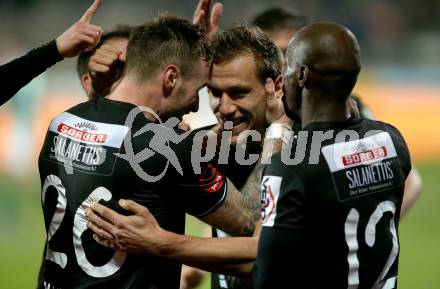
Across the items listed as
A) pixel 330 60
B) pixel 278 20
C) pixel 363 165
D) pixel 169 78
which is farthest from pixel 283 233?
pixel 278 20

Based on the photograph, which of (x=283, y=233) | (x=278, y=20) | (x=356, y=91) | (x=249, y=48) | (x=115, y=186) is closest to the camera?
(x=283, y=233)

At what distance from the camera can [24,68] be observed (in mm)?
4414

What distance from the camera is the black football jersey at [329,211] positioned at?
357 cm

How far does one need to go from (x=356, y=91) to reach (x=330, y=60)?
47.3 feet

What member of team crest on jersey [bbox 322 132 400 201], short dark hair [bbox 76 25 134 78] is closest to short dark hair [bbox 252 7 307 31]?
short dark hair [bbox 76 25 134 78]

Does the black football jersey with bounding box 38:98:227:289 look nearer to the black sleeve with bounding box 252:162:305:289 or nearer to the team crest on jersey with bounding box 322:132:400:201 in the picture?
the black sleeve with bounding box 252:162:305:289

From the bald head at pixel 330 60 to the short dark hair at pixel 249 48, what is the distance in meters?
1.17

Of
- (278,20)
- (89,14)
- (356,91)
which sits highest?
(356,91)

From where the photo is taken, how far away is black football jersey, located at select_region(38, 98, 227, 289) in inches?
154

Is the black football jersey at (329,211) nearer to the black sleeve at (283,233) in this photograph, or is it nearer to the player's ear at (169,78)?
the black sleeve at (283,233)

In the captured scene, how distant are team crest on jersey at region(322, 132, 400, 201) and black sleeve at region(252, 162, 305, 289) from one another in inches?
8.1

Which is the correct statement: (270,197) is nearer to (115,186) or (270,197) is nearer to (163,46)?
(115,186)

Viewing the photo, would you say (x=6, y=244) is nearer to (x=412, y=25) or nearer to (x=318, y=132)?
(x=318, y=132)

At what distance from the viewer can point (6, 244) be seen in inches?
435
